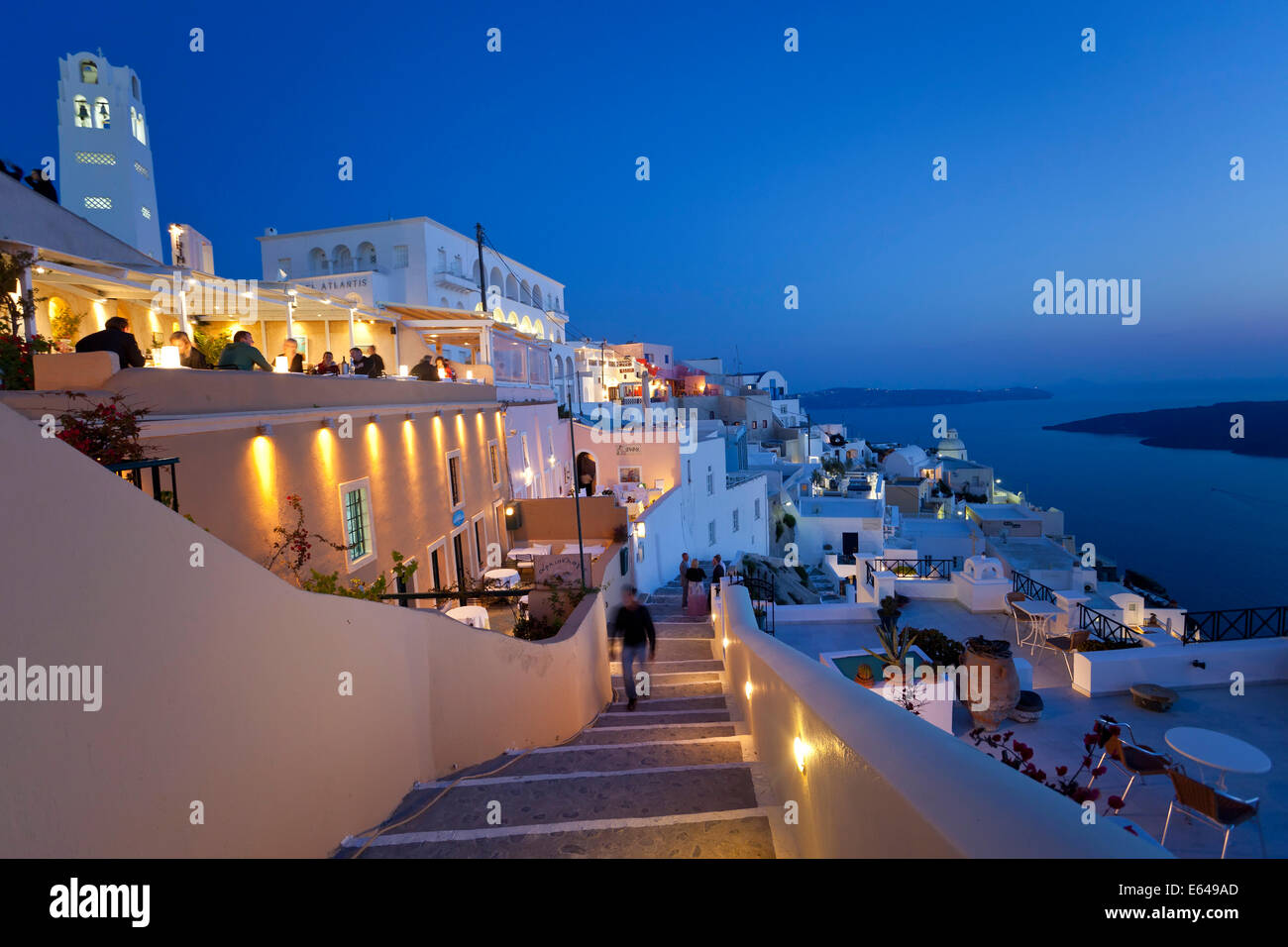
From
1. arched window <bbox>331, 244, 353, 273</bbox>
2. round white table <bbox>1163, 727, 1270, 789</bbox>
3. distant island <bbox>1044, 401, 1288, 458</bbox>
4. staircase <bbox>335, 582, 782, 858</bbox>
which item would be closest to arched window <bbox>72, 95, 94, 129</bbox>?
arched window <bbox>331, 244, 353, 273</bbox>

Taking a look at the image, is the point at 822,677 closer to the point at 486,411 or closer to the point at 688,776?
the point at 688,776

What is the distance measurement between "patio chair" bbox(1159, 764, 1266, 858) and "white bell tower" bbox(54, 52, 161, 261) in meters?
45.6

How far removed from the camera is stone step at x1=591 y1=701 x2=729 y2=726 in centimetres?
777

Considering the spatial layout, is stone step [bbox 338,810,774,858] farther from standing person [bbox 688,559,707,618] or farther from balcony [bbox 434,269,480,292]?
balcony [bbox 434,269,480,292]

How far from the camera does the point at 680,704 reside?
A: 879 cm

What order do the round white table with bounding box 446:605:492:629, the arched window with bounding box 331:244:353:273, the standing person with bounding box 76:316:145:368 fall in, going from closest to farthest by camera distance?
the standing person with bounding box 76:316:145:368 → the round white table with bounding box 446:605:492:629 → the arched window with bounding box 331:244:353:273

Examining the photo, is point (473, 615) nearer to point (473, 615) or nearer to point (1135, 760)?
point (473, 615)

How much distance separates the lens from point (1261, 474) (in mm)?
107750

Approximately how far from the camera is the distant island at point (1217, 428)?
106m

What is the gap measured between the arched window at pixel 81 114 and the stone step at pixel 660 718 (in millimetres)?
45186
